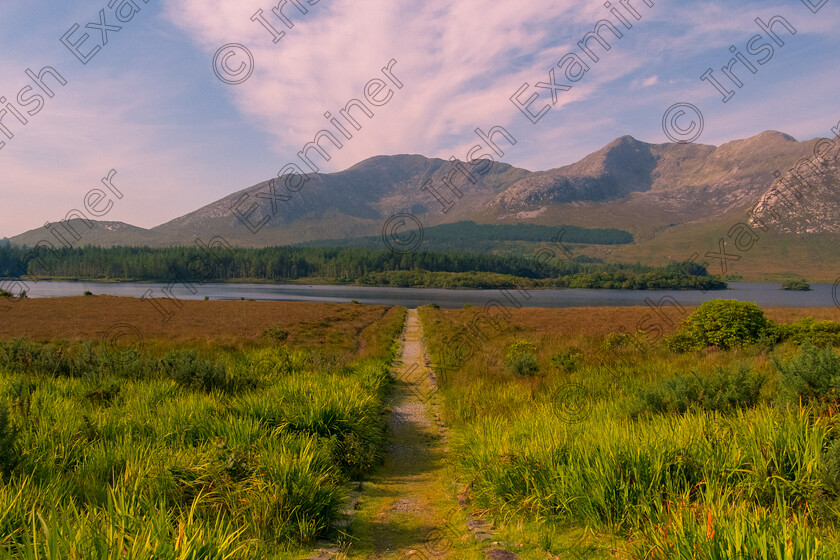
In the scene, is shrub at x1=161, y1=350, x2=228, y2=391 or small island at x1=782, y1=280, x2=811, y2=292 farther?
small island at x1=782, y1=280, x2=811, y2=292

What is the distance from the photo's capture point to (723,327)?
16.7 metres

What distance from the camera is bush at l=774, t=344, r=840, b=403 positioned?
607 cm

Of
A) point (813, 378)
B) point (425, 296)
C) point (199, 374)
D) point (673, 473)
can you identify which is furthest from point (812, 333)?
point (425, 296)

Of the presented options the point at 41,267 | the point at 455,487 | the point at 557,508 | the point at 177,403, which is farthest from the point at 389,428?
the point at 41,267

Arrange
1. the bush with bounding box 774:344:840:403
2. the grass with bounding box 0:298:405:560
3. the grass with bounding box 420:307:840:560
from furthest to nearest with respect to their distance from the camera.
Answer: the bush with bounding box 774:344:840:403, the grass with bounding box 420:307:840:560, the grass with bounding box 0:298:405:560

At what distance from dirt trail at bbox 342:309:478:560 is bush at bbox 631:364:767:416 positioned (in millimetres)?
3449

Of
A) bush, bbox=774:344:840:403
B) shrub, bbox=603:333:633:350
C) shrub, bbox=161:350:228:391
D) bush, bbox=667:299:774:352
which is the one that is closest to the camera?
bush, bbox=774:344:840:403

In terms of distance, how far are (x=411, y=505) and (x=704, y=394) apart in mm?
4940

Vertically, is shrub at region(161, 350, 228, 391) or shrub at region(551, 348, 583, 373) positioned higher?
shrub at region(161, 350, 228, 391)

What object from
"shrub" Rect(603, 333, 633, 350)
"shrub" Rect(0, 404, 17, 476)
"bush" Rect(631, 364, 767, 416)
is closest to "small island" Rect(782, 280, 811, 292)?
"shrub" Rect(603, 333, 633, 350)

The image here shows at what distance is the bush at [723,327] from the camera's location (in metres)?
16.4

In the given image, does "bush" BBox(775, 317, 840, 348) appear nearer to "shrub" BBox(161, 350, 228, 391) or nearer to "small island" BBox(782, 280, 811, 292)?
"shrub" BBox(161, 350, 228, 391)

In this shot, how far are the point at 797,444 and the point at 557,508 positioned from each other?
8.40 ft

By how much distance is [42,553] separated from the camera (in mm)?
2908
